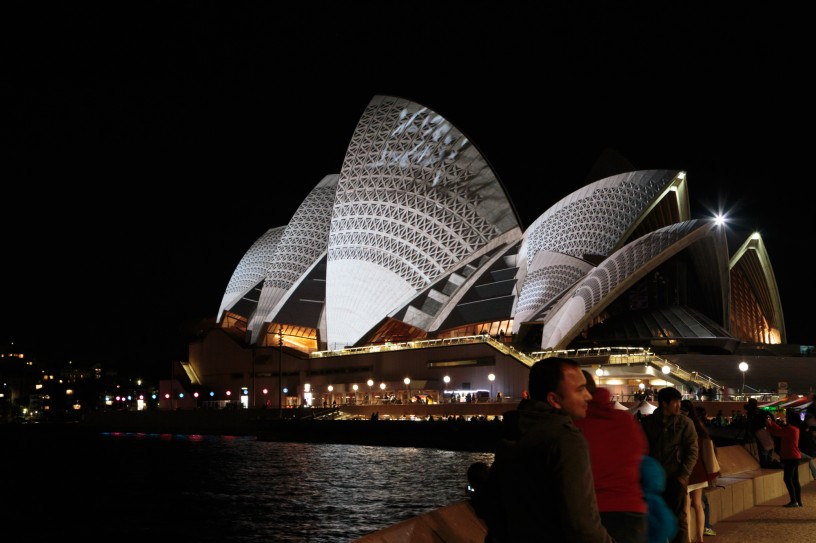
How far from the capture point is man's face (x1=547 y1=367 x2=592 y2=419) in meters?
3.48

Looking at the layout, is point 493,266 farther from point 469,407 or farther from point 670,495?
point 670,495

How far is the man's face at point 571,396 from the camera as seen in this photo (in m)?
3.48

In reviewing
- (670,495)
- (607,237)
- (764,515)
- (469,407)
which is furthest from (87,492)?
(607,237)

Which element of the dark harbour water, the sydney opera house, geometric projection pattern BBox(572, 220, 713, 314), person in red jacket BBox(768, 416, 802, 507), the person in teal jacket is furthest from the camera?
the sydney opera house

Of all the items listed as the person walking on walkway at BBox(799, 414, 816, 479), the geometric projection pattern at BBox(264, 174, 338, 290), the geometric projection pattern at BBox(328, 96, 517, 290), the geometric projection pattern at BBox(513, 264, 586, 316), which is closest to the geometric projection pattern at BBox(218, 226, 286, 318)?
the geometric projection pattern at BBox(264, 174, 338, 290)

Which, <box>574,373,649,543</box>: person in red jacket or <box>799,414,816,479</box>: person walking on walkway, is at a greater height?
<box>574,373,649,543</box>: person in red jacket

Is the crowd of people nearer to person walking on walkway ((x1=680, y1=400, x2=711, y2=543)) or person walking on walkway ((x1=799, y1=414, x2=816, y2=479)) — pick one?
person walking on walkway ((x1=680, y1=400, x2=711, y2=543))

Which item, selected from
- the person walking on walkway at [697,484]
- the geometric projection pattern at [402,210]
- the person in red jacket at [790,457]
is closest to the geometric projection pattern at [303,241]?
the geometric projection pattern at [402,210]

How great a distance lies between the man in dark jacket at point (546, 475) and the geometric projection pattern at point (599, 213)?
4794 centimetres

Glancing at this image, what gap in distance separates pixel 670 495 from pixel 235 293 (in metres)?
81.3

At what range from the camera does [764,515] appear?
33.6 feet

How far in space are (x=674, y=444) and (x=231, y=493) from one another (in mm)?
18612

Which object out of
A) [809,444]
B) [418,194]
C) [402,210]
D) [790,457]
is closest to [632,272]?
[418,194]

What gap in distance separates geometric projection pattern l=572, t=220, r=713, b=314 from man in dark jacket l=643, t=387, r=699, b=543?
4048 centimetres
